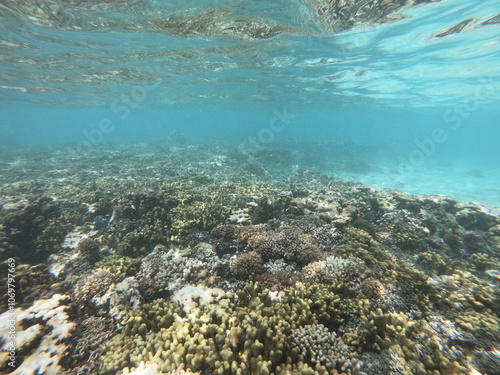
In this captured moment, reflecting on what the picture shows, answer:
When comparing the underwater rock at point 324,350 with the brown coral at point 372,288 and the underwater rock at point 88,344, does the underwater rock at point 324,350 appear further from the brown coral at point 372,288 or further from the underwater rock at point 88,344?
the underwater rock at point 88,344

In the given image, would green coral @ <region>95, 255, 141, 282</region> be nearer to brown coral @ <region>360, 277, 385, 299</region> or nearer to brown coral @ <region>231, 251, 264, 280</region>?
brown coral @ <region>231, 251, 264, 280</region>

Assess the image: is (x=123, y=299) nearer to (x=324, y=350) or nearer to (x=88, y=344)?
(x=88, y=344)

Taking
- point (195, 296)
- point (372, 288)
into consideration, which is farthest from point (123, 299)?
point (372, 288)

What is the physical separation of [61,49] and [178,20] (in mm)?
12711

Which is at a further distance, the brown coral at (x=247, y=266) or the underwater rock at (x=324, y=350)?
the brown coral at (x=247, y=266)

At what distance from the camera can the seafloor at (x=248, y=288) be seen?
3770 mm

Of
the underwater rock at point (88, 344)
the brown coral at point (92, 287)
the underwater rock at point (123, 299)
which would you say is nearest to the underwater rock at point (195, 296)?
the underwater rock at point (123, 299)

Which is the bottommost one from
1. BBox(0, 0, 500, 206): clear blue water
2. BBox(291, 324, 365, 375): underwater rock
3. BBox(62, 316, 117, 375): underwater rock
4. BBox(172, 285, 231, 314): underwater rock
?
BBox(62, 316, 117, 375): underwater rock

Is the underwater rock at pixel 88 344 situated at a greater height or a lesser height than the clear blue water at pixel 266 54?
lesser

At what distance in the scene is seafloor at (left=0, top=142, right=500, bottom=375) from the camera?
12.4ft

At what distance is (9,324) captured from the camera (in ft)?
14.9

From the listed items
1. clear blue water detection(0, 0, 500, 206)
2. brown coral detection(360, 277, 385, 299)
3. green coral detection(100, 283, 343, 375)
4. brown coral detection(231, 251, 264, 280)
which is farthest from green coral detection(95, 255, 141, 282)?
clear blue water detection(0, 0, 500, 206)

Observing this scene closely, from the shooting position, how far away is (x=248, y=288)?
5.16 m

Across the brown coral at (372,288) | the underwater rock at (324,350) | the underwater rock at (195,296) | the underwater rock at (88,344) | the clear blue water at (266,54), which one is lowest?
the underwater rock at (88,344)
